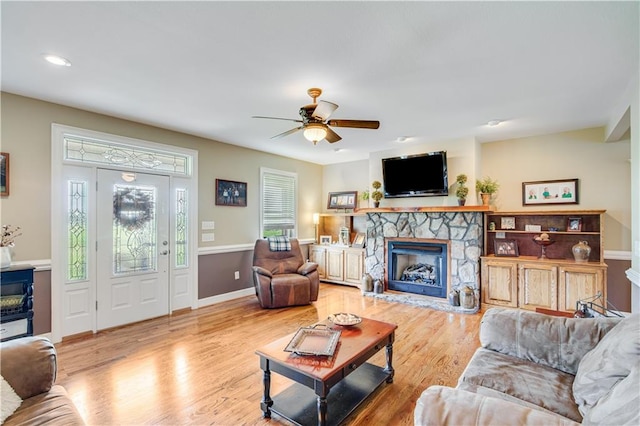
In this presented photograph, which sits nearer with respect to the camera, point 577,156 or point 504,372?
point 504,372

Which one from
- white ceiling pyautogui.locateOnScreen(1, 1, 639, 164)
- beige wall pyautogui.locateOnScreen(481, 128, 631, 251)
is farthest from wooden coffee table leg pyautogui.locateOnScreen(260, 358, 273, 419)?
beige wall pyautogui.locateOnScreen(481, 128, 631, 251)

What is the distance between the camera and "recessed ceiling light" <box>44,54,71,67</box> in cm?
238

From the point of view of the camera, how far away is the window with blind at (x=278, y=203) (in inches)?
227

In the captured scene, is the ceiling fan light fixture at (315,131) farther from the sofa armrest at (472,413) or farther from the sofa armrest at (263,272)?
the sofa armrest at (263,272)

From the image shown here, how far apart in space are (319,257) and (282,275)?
170 cm

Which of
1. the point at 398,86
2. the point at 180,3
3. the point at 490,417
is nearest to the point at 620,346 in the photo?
the point at 490,417

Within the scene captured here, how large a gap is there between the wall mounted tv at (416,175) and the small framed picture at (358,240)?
1.18 meters

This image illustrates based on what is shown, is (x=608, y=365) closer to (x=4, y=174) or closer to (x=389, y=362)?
(x=389, y=362)

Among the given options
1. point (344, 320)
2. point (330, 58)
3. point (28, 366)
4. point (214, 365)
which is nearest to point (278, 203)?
point (214, 365)

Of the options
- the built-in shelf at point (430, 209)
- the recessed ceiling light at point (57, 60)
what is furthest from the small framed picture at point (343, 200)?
the recessed ceiling light at point (57, 60)

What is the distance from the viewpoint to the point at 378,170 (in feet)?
18.6

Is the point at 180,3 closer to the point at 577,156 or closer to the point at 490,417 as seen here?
the point at 490,417

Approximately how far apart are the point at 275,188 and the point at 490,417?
5222mm

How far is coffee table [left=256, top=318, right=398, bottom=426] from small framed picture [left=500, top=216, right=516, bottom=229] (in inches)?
129
